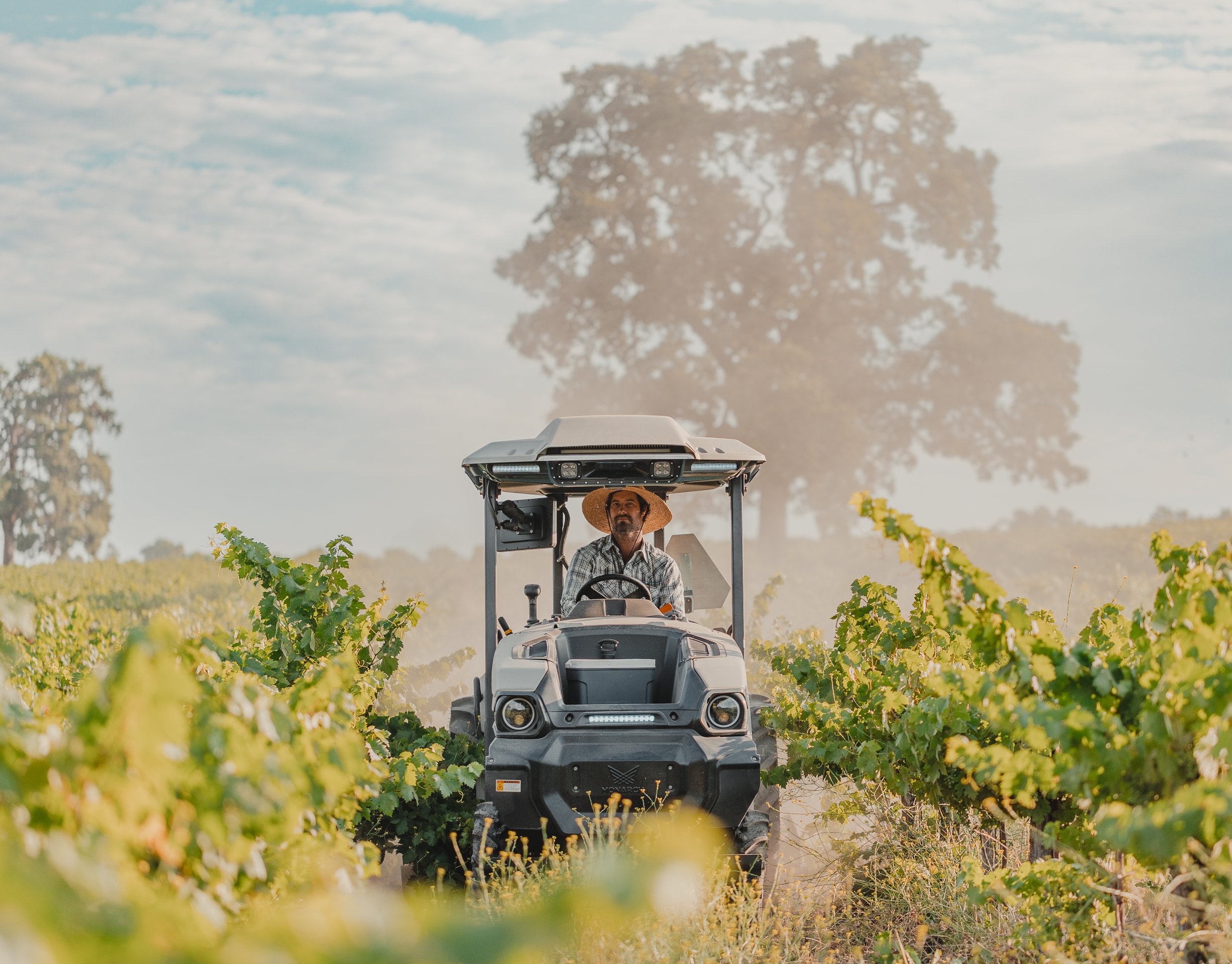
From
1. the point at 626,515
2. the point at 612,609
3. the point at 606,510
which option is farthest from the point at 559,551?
the point at 612,609

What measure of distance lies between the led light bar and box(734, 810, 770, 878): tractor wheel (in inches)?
27.6

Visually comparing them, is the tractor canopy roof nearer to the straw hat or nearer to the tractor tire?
the straw hat

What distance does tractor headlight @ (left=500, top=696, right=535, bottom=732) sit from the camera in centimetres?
561

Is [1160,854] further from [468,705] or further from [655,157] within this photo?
[655,157]

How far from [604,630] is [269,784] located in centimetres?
385

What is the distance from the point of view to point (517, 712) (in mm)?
5637

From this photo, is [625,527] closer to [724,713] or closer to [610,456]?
[610,456]

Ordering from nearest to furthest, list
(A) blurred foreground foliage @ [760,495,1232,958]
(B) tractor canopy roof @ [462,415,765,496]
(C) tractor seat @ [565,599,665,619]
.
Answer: (A) blurred foreground foliage @ [760,495,1232,958], (B) tractor canopy roof @ [462,415,765,496], (C) tractor seat @ [565,599,665,619]

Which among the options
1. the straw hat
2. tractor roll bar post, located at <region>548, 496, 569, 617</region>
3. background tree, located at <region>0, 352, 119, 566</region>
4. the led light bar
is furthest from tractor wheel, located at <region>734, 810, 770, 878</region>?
background tree, located at <region>0, 352, 119, 566</region>

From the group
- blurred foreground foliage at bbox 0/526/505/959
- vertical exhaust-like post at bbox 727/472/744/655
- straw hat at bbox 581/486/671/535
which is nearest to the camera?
blurred foreground foliage at bbox 0/526/505/959

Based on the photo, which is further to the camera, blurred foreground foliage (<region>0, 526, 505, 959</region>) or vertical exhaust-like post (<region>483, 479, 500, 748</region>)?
vertical exhaust-like post (<region>483, 479, 500, 748</region>)

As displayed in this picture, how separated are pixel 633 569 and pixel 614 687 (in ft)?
6.52

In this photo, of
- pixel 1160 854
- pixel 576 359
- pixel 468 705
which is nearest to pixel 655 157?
pixel 576 359

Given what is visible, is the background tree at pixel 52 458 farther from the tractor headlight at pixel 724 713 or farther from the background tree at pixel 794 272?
the tractor headlight at pixel 724 713
